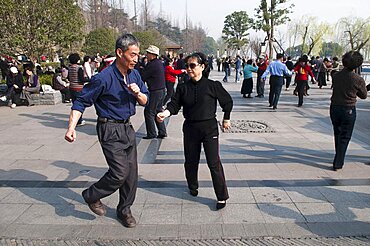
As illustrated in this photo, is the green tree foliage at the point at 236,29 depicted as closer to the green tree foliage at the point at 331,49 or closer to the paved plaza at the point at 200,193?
the green tree foliage at the point at 331,49

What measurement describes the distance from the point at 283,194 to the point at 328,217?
0.62 m

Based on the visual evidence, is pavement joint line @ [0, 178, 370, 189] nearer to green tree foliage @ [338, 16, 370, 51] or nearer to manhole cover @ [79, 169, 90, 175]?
manhole cover @ [79, 169, 90, 175]

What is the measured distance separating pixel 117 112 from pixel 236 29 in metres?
46.1

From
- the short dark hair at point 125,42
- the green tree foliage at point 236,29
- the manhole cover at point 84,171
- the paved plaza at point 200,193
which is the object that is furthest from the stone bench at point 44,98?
the green tree foliage at point 236,29

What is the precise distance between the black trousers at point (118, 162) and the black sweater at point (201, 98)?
64 cm

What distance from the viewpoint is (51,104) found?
35.3 ft

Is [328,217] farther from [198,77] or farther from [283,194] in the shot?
[198,77]

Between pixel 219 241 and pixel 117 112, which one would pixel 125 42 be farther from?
pixel 219 241

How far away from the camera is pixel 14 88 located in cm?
1010

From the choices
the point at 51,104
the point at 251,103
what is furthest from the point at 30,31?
the point at 251,103

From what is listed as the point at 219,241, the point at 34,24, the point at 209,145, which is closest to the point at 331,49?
the point at 34,24

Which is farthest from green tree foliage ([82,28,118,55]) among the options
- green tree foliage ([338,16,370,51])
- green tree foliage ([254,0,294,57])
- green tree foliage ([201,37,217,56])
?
green tree foliage ([201,37,217,56])

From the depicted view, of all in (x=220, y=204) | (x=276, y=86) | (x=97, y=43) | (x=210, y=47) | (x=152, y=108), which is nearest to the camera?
(x=220, y=204)

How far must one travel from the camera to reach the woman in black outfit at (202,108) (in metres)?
3.30
